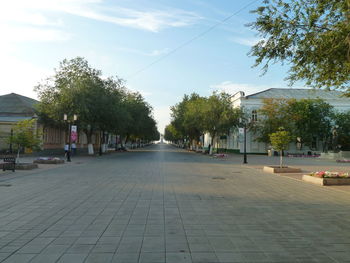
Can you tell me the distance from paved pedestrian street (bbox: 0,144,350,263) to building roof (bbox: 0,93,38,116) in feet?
105

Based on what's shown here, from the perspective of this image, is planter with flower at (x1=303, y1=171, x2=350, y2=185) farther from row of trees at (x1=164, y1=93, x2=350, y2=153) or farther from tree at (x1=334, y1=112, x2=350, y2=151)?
tree at (x1=334, y1=112, x2=350, y2=151)

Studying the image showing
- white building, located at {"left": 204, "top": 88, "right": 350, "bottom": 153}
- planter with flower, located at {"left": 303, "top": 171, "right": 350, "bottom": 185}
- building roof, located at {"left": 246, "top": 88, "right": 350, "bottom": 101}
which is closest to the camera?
planter with flower, located at {"left": 303, "top": 171, "right": 350, "bottom": 185}

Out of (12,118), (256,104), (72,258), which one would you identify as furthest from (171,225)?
(256,104)

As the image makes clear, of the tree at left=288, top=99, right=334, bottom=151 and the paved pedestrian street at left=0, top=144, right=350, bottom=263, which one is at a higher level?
the tree at left=288, top=99, right=334, bottom=151

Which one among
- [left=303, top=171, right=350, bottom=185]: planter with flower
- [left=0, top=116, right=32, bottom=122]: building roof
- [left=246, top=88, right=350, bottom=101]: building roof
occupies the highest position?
[left=246, top=88, right=350, bottom=101]: building roof

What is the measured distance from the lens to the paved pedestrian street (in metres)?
5.15

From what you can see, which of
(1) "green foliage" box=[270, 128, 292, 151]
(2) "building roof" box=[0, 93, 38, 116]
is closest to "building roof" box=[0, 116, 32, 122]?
(2) "building roof" box=[0, 93, 38, 116]

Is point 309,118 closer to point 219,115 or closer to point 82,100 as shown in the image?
point 219,115

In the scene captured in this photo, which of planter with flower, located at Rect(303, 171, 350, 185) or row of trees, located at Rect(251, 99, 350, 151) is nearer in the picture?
planter with flower, located at Rect(303, 171, 350, 185)

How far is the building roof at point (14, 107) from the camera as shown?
41219mm

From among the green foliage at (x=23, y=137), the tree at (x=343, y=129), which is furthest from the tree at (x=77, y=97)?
the tree at (x=343, y=129)

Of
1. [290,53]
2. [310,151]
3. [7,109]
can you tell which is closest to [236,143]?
[310,151]

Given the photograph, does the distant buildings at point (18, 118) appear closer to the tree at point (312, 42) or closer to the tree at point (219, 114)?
the tree at point (219, 114)

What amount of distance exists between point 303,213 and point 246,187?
4.98m
